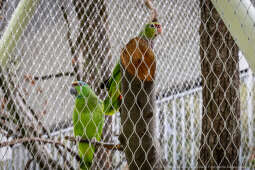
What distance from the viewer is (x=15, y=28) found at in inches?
42.6

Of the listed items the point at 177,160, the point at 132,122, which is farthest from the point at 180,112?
the point at 132,122

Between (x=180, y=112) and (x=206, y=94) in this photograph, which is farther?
(x=180, y=112)

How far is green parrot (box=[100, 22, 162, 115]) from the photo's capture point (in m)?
1.02

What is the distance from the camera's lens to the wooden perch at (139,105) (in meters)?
0.81

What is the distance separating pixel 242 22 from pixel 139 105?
35 cm

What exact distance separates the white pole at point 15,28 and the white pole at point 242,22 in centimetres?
69

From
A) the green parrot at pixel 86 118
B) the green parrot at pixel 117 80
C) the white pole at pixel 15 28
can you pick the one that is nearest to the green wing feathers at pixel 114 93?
the green parrot at pixel 117 80

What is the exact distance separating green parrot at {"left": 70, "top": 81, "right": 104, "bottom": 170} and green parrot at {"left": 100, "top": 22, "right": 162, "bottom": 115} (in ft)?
0.60

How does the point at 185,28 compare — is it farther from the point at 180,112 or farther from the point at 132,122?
the point at 132,122

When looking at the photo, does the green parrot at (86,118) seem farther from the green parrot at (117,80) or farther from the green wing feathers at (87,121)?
the green parrot at (117,80)

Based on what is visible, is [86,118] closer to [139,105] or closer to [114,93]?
[114,93]

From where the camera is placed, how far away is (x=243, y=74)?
2229 millimetres

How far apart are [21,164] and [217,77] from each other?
1.30 m

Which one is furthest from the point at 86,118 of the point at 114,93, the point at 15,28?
the point at 15,28
